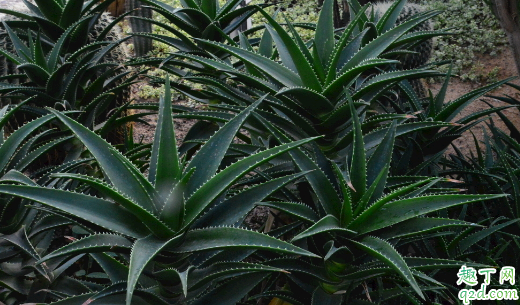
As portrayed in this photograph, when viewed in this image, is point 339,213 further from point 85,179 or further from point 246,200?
point 85,179

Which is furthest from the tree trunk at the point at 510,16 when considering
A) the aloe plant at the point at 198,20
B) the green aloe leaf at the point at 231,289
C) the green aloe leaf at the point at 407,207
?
the green aloe leaf at the point at 231,289

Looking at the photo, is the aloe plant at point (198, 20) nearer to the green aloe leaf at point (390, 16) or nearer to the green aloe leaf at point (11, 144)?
the green aloe leaf at point (390, 16)

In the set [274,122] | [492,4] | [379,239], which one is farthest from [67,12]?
[492,4]

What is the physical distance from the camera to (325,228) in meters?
1.07

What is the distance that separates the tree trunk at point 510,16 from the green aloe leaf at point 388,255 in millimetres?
2419

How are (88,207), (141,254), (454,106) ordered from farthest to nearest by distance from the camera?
1. (454,106)
2. (88,207)
3. (141,254)

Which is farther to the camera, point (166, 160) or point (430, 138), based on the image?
point (430, 138)

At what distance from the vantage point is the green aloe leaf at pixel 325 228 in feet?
3.43

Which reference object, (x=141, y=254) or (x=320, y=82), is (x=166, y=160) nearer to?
(x=141, y=254)

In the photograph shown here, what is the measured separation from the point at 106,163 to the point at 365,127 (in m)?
0.88

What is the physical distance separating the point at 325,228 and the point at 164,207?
37cm

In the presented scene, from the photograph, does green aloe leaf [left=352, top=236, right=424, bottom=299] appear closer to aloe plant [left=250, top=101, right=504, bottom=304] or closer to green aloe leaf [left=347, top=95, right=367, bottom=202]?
aloe plant [left=250, top=101, right=504, bottom=304]

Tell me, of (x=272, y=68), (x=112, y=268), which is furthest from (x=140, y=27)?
(x=112, y=268)

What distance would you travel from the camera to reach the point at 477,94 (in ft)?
6.20
